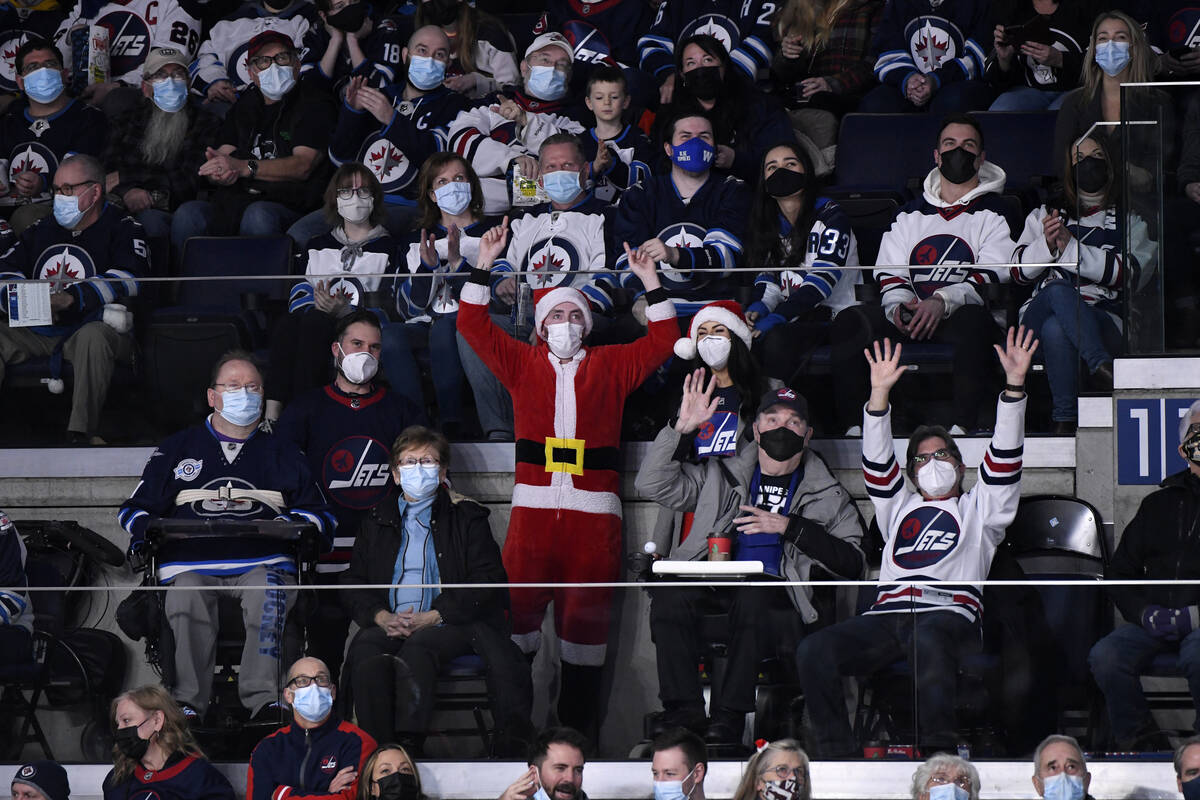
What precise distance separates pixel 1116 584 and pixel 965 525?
2.48 ft

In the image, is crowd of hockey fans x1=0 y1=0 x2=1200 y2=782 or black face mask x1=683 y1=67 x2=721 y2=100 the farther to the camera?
black face mask x1=683 y1=67 x2=721 y2=100

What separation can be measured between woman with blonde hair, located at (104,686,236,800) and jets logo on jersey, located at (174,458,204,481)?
116 cm

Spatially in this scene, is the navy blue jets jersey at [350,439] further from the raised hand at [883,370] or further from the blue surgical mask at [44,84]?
the blue surgical mask at [44,84]

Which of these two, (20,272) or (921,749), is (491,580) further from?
(20,272)

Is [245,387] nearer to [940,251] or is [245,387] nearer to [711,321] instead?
[711,321]

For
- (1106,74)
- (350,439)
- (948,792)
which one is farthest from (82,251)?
(948,792)

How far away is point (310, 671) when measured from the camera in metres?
6.51

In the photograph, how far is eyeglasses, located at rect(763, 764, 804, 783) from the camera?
611cm

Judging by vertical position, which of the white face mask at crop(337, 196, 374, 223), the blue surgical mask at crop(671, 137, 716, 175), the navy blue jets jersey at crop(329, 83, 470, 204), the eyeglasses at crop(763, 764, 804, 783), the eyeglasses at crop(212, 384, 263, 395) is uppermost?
the navy blue jets jersey at crop(329, 83, 470, 204)

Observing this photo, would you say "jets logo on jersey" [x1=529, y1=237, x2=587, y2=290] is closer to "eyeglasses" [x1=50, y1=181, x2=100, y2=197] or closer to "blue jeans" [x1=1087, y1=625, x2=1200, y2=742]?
"eyeglasses" [x1=50, y1=181, x2=100, y2=197]

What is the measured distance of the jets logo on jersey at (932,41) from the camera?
30.8 feet

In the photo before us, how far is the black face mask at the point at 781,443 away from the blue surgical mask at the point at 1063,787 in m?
1.60

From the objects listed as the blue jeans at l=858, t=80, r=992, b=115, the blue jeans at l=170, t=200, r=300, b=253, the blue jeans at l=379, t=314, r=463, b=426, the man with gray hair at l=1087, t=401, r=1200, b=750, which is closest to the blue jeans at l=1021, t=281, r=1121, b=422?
the man with gray hair at l=1087, t=401, r=1200, b=750

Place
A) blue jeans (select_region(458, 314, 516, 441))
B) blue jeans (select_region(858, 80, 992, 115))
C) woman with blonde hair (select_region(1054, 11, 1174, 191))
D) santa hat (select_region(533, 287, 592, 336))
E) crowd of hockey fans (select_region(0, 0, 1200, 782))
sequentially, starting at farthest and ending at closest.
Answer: blue jeans (select_region(858, 80, 992, 115)), woman with blonde hair (select_region(1054, 11, 1174, 191)), blue jeans (select_region(458, 314, 516, 441)), santa hat (select_region(533, 287, 592, 336)), crowd of hockey fans (select_region(0, 0, 1200, 782))
